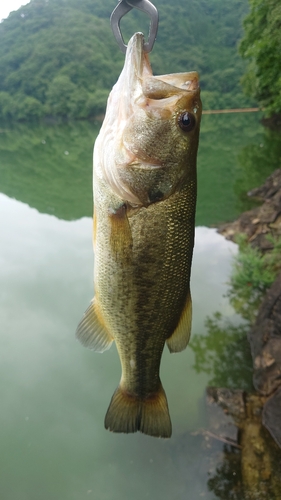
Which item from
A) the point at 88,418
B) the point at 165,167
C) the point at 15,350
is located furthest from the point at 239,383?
the point at 165,167

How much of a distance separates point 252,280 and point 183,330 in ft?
19.8

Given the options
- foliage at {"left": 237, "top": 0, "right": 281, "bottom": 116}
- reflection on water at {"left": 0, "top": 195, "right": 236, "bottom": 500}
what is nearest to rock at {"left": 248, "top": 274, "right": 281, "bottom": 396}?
reflection on water at {"left": 0, "top": 195, "right": 236, "bottom": 500}

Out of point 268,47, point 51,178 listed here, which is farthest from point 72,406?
point 51,178

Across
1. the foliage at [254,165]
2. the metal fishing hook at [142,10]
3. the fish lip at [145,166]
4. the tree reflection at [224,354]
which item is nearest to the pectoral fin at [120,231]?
the fish lip at [145,166]

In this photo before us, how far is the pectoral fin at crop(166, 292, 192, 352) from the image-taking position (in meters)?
2.00

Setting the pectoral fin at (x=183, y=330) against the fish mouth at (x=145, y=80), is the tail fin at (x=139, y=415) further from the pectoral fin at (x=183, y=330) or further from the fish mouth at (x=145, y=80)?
the fish mouth at (x=145, y=80)

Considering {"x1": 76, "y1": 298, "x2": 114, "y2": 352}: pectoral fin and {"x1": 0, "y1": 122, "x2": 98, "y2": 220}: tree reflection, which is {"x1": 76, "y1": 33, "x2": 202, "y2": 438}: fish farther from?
{"x1": 0, "y1": 122, "x2": 98, "y2": 220}: tree reflection

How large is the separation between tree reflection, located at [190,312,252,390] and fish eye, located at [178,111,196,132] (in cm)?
526

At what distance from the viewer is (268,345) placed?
579 centimetres

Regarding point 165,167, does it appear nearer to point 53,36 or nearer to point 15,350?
point 15,350

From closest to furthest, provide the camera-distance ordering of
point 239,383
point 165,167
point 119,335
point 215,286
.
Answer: point 165,167
point 119,335
point 239,383
point 215,286

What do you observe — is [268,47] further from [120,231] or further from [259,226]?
[120,231]

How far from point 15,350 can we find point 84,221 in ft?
A: 23.1

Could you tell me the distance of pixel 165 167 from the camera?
5.58 ft
